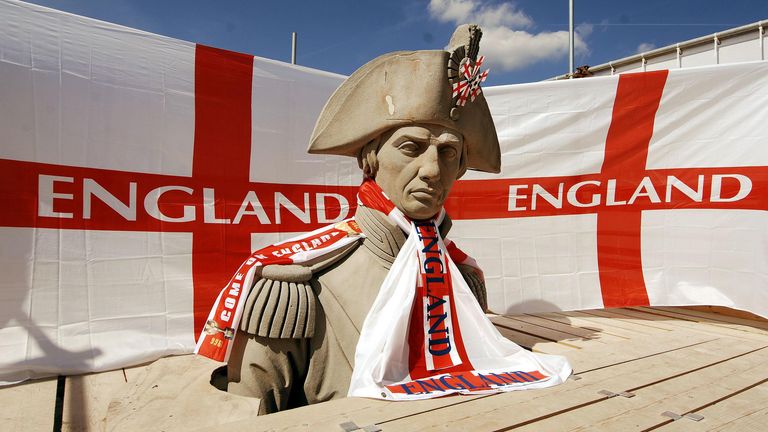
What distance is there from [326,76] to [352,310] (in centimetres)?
174

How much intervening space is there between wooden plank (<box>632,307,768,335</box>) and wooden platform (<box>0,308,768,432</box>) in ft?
3.56

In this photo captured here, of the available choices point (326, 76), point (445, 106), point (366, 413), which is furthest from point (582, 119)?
point (366, 413)

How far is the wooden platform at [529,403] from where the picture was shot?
1.30 metres

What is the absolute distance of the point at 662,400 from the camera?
1.47 metres

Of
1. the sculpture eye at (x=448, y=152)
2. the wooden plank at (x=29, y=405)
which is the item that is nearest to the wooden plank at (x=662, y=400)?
the sculpture eye at (x=448, y=152)

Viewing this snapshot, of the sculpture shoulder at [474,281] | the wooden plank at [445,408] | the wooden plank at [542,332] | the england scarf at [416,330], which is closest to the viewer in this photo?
the wooden plank at [445,408]

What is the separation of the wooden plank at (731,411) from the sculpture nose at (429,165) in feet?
3.23

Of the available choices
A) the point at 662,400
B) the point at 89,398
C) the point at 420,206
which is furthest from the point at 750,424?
the point at 89,398

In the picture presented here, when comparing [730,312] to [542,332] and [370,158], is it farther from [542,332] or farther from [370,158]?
[370,158]

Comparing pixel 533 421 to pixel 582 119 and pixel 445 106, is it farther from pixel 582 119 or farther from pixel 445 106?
pixel 582 119

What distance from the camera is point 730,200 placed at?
10.2 ft

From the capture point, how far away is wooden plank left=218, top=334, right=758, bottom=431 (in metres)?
1.27

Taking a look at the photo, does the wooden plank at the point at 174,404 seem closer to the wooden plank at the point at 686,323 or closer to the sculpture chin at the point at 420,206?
the sculpture chin at the point at 420,206

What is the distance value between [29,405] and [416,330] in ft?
5.10
